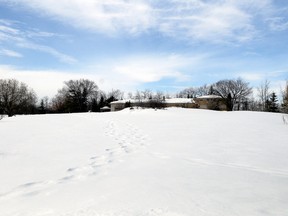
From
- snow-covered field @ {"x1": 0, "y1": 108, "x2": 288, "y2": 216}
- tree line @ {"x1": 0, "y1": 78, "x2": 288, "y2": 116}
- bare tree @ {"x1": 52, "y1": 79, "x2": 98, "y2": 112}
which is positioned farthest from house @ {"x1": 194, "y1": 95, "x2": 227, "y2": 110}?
snow-covered field @ {"x1": 0, "y1": 108, "x2": 288, "y2": 216}

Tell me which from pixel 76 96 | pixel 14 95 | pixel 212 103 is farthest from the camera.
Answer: pixel 76 96

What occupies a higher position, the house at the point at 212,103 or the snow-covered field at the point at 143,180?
the house at the point at 212,103

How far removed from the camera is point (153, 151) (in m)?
6.47

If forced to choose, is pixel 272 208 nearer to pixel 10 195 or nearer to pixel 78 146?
pixel 10 195

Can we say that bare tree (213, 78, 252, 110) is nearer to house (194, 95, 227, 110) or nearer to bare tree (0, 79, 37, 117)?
house (194, 95, 227, 110)

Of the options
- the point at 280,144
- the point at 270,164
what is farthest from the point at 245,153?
the point at 280,144

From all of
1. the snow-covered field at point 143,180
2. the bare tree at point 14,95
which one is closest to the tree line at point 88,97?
the bare tree at point 14,95

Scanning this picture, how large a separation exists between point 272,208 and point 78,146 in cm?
533

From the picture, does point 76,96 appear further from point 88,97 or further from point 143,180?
point 143,180

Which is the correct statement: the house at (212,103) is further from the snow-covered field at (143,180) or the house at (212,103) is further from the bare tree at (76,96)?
the snow-covered field at (143,180)

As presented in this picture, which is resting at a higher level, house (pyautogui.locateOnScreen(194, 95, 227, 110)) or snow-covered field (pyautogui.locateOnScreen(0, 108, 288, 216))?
house (pyautogui.locateOnScreen(194, 95, 227, 110))

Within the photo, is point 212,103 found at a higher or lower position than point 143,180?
higher

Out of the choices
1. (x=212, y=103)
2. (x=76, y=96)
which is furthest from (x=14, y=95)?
(x=212, y=103)

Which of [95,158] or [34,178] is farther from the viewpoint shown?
[95,158]
